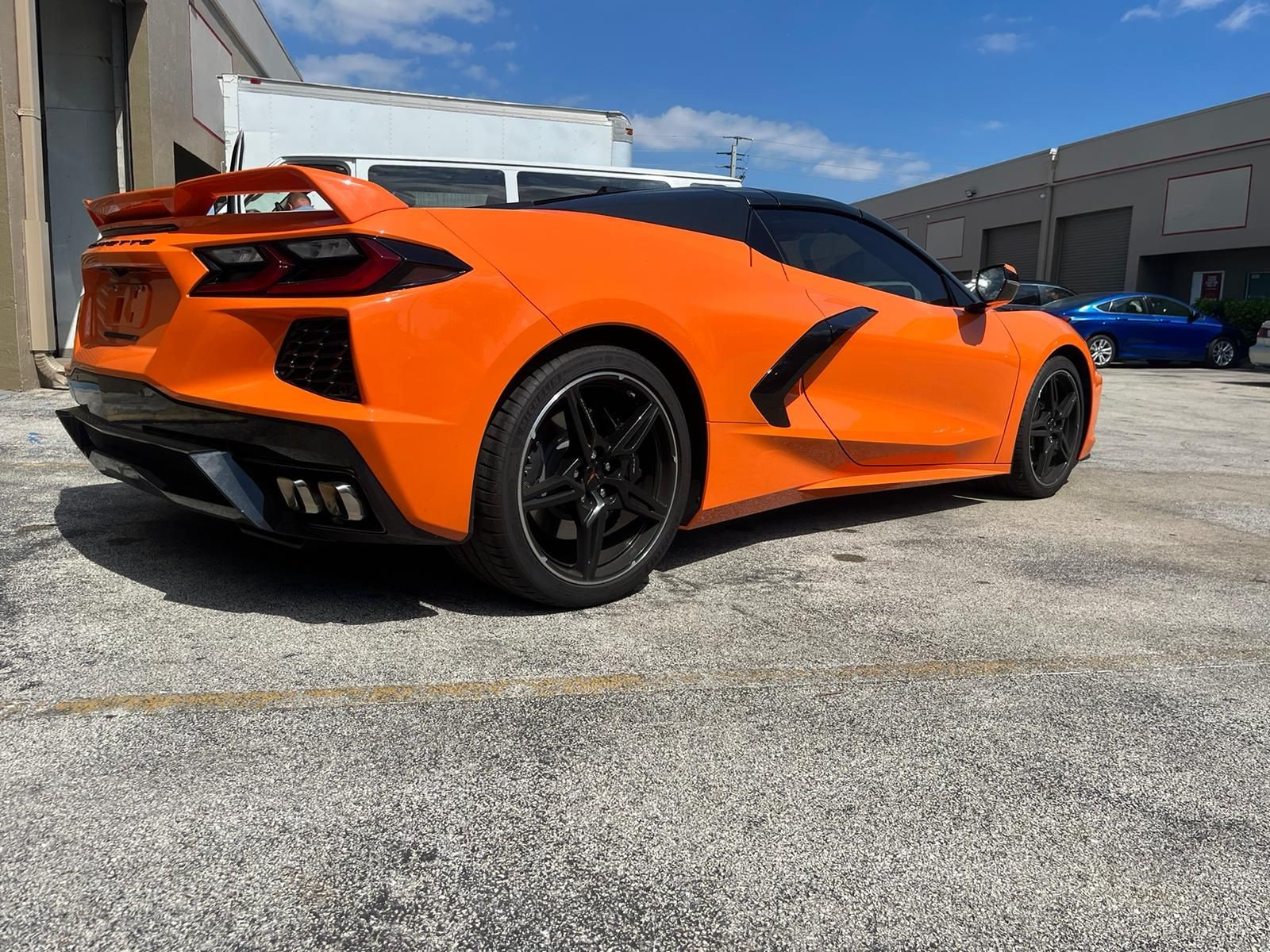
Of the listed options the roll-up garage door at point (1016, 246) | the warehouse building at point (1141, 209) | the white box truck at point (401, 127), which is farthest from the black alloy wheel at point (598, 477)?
the roll-up garage door at point (1016, 246)

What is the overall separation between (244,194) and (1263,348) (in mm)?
16693

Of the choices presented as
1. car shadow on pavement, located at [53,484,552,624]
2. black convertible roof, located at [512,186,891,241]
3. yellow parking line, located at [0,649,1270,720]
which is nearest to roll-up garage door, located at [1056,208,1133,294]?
black convertible roof, located at [512,186,891,241]

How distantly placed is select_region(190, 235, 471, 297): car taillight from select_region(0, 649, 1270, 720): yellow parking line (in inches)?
38.7

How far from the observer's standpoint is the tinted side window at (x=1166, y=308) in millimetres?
18062

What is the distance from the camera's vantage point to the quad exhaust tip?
2449 mm

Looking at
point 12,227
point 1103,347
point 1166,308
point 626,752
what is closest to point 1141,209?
point 1166,308

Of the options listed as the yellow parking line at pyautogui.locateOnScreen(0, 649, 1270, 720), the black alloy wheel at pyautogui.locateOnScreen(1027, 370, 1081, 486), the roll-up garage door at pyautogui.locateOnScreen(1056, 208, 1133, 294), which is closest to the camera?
the yellow parking line at pyautogui.locateOnScreen(0, 649, 1270, 720)

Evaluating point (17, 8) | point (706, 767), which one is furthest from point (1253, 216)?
point (706, 767)

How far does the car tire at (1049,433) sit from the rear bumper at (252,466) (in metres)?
3.36

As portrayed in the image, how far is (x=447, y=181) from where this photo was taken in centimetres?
782

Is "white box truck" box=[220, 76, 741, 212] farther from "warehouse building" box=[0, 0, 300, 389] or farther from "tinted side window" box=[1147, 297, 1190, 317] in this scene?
"tinted side window" box=[1147, 297, 1190, 317]

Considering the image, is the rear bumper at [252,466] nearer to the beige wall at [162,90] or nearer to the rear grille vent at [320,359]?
the rear grille vent at [320,359]

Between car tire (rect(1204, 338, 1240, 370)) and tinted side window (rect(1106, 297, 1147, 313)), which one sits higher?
tinted side window (rect(1106, 297, 1147, 313))

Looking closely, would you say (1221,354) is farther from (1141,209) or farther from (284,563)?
(284,563)
